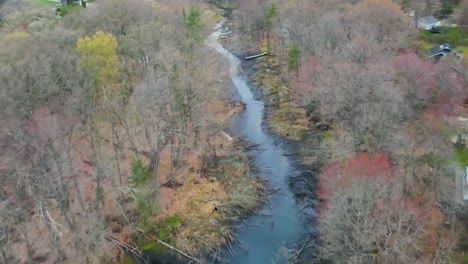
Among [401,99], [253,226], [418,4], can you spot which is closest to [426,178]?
[401,99]

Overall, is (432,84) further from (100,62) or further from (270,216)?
(100,62)

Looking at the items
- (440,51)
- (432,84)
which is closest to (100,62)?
(432,84)

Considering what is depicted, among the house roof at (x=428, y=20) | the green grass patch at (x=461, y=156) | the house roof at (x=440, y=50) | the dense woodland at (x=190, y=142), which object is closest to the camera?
the dense woodland at (x=190, y=142)

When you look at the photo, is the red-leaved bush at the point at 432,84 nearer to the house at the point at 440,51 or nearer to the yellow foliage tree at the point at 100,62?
the house at the point at 440,51

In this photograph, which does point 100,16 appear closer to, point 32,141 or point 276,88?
point 32,141

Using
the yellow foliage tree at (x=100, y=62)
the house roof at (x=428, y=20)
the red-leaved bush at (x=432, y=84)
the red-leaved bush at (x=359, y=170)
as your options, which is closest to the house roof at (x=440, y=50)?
the house roof at (x=428, y=20)

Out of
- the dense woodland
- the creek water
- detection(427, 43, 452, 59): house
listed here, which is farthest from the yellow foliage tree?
detection(427, 43, 452, 59): house

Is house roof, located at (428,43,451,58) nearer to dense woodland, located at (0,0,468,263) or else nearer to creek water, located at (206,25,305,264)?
dense woodland, located at (0,0,468,263)
